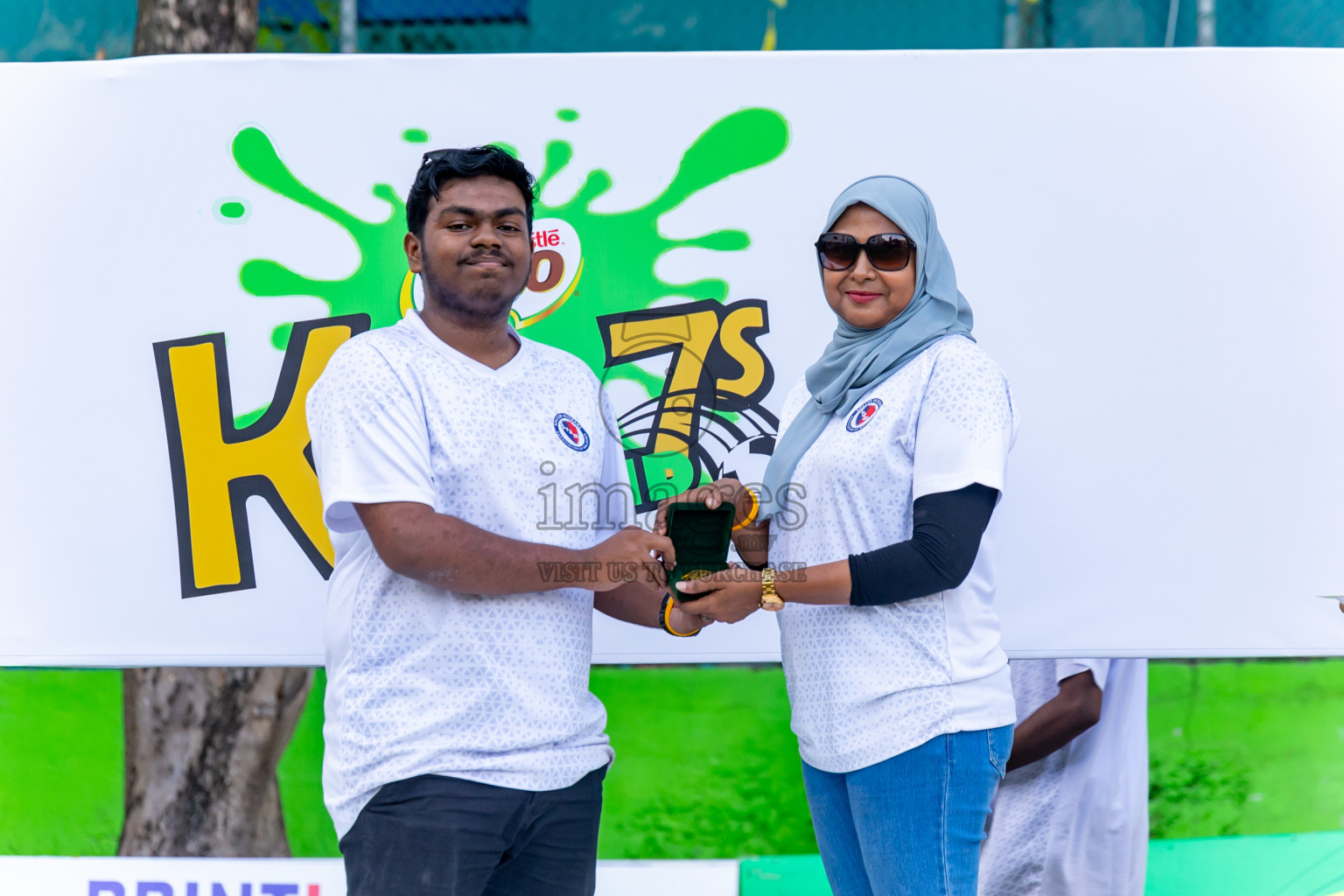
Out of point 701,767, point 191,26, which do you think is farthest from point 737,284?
point 701,767

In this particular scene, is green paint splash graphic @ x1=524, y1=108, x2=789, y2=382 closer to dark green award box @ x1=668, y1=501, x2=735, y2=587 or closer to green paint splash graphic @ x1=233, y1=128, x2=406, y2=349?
green paint splash graphic @ x1=233, y1=128, x2=406, y2=349

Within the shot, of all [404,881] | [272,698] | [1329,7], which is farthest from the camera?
[1329,7]

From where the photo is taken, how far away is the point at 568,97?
2.74m

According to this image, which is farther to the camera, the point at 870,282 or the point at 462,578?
the point at 870,282

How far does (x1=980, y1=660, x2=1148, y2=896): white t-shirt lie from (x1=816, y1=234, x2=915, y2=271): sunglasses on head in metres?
1.50

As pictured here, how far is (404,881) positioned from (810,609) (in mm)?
792

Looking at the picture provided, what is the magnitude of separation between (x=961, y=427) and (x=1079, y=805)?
173cm

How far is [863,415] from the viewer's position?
6.08 feet

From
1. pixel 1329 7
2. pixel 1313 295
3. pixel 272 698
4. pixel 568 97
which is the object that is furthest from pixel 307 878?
pixel 1329 7

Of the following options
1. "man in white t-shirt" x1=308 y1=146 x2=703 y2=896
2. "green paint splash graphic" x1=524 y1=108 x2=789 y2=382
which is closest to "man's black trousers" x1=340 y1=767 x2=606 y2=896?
"man in white t-shirt" x1=308 y1=146 x2=703 y2=896

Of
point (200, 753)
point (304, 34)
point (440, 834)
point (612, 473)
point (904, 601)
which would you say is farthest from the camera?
point (304, 34)

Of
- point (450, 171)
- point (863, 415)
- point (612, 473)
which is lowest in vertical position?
point (612, 473)

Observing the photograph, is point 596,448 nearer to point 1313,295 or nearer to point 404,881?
point 404,881

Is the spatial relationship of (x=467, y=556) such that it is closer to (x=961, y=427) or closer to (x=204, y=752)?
(x=961, y=427)
